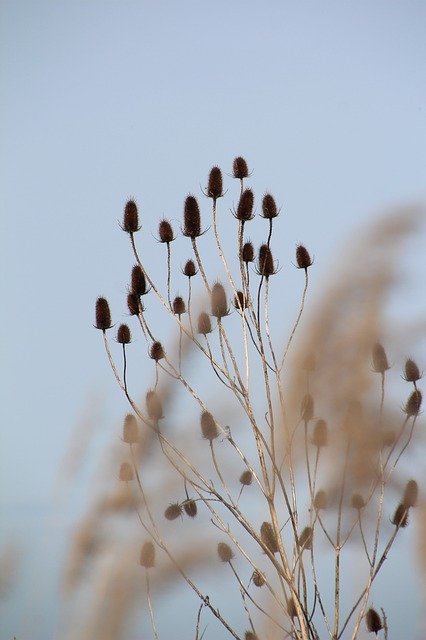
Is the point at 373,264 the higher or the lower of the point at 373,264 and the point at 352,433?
the higher

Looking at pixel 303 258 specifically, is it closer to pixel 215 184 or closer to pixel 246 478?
pixel 215 184

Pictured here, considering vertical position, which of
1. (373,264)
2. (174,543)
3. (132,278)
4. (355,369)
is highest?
(132,278)

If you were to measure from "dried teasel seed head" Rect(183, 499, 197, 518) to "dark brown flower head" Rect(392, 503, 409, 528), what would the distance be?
373 millimetres

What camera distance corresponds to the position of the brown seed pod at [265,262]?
157 cm

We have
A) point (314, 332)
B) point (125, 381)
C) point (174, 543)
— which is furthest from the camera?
point (125, 381)

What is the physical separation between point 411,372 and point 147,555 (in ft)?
1.89

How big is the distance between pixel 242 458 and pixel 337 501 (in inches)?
7.6

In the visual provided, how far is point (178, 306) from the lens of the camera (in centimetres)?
160

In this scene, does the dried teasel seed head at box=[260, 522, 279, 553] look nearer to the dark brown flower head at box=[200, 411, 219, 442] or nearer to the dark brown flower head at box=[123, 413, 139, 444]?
the dark brown flower head at box=[200, 411, 219, 442]

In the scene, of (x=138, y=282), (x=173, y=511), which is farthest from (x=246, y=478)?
(x=138, y=282)

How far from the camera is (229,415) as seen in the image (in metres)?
1.51

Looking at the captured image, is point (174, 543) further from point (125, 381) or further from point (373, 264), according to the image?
point (373, 264)

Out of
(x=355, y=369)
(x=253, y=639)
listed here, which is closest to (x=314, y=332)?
(x=355, y=369)

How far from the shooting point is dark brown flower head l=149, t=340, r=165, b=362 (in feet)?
4.98
